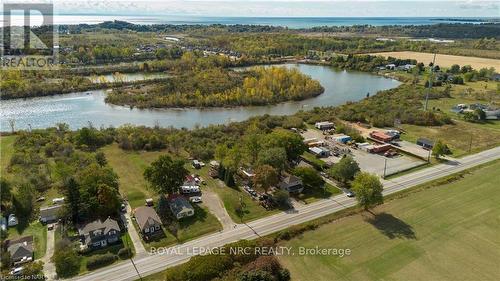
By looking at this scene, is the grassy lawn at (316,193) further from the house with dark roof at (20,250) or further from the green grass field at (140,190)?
the house with dark roof at (20,250)

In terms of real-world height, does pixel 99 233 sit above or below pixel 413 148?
below

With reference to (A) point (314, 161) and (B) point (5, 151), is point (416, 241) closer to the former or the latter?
(A) point (314, 161)

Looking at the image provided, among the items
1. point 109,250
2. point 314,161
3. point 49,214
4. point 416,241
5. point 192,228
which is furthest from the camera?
point 314,161

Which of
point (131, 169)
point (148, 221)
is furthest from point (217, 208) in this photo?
point (131, 169)

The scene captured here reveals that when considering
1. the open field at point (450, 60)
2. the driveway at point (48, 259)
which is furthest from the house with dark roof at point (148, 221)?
the open field at point (450, 60)

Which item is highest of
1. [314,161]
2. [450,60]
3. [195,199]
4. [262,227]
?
[450,60]

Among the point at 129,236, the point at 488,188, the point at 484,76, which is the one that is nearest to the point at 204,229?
the point at 129,236

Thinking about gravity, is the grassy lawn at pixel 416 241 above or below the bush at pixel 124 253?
above
